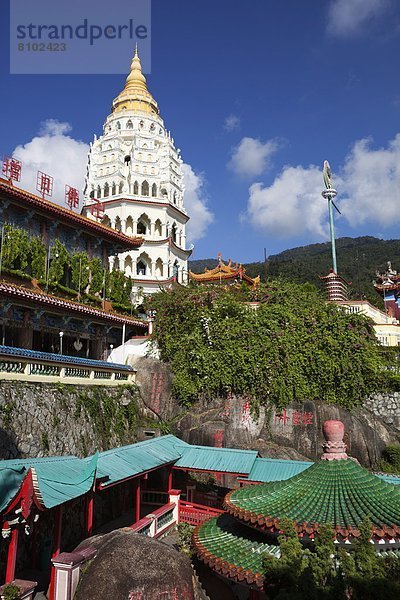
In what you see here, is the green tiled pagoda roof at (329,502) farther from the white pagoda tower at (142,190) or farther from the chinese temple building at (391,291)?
the chinese temple building at (391,291)

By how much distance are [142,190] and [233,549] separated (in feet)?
139

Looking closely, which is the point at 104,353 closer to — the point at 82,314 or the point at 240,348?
the point at 82,314

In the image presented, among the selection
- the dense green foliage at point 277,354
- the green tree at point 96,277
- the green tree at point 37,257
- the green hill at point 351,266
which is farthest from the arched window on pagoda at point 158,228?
the green hill at point 351,266

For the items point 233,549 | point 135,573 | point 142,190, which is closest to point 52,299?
point 135,573

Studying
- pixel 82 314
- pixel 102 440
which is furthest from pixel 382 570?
pixel 82 314

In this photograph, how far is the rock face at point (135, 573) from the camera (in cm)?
782

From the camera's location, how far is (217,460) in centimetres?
1594

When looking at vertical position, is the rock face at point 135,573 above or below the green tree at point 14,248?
below

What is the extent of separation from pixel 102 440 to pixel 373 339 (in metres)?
14.9

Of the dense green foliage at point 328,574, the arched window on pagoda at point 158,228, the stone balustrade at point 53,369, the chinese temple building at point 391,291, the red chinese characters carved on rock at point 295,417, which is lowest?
the dense green foliage at point 328,574

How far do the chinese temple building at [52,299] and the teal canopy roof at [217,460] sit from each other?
31.4 feet

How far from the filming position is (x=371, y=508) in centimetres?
702

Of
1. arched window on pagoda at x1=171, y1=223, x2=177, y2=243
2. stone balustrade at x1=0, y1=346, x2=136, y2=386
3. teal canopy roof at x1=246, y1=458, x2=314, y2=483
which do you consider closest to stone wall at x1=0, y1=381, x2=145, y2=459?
stone balustrade at x1=0, y1=346, x2=136, y2=386

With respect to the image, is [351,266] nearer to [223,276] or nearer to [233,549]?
[223,276]
